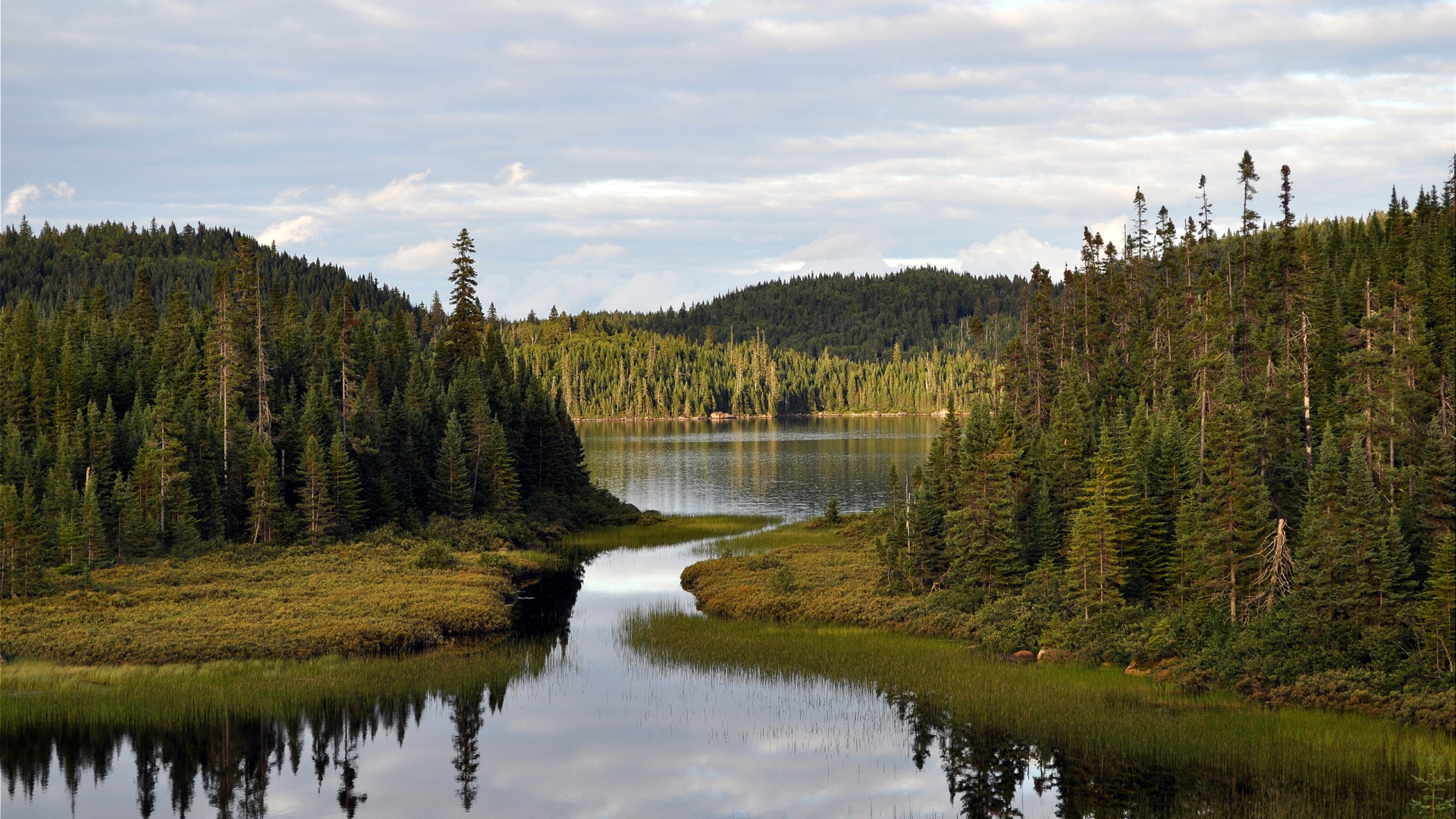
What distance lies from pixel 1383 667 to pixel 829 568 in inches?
1320

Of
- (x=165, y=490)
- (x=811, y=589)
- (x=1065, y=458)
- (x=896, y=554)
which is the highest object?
(x=1065, y=458)

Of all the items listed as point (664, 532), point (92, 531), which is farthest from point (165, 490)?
point (664, 532)

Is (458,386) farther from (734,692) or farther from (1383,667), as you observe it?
(1383,667)

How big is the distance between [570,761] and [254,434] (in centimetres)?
5249

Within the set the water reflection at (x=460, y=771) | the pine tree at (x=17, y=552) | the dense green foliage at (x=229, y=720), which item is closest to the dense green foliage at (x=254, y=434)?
the pine tree at (x=17, y=552)

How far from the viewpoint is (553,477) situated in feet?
346

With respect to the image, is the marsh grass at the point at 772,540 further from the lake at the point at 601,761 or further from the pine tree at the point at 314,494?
the lake at the point at 601,761

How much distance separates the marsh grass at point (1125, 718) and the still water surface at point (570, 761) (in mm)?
2315

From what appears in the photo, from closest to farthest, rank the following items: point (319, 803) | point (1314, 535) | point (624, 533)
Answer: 1. point (319, 803)
2. point (1314, 535)
3. point (624, 533)

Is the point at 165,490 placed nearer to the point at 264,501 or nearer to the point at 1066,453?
the point at 264,501

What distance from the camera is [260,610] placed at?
5412 centimetres

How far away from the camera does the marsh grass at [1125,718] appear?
32188mm

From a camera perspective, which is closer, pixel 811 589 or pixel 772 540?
pixel 811 589

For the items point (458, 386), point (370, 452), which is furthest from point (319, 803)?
point (458, 386)
